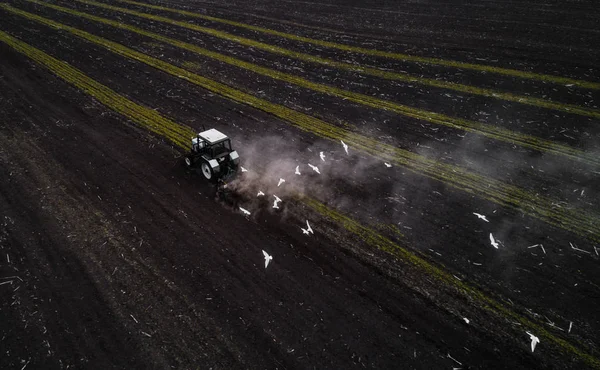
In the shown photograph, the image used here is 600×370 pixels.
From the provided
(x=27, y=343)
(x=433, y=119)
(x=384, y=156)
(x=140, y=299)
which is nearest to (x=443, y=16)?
(x=433, y=119)

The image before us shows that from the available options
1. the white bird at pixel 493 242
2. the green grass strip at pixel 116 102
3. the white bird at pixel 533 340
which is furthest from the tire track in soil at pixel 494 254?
the green grass strip at pixel 116 102

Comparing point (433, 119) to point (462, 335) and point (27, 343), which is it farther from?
point (27, 343)

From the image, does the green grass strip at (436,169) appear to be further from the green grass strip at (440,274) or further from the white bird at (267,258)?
the white bird at (267,258)

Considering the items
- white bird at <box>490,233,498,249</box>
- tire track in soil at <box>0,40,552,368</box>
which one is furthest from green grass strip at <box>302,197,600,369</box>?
white bird at <box>490,233,498,249</box>

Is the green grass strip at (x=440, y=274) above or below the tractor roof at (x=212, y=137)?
below

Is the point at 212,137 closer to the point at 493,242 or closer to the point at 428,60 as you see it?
the point at 493,242

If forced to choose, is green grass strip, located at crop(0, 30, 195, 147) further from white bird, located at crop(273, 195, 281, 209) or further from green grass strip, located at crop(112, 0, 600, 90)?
green grass strip, located at crop(112, 0, 600, 90)
